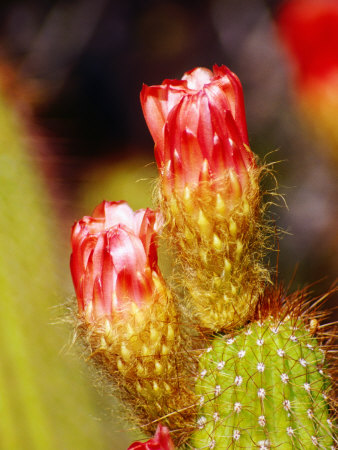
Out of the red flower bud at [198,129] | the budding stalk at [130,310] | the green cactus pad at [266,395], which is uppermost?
the red flower bud at [198,129]

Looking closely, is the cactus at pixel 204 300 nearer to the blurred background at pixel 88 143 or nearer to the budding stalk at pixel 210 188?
the budding stalk at pixel 210 188

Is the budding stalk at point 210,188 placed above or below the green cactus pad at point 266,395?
above

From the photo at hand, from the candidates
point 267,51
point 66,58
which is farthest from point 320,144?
point 66,58

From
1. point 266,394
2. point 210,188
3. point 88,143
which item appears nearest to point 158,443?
point 266,394

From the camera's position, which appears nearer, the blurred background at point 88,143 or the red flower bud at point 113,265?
the red flower bud at point 113,265

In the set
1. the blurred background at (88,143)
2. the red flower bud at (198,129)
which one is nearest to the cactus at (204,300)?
the red flower bud at (198,129)

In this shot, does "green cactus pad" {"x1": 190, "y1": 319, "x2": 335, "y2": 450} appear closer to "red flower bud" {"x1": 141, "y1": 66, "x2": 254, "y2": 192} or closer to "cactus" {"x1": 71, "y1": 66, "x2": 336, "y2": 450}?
"cactus" {"x1": 71, "y1": 66, "x2": 336, "y2": 450}

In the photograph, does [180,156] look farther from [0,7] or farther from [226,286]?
[0,7]

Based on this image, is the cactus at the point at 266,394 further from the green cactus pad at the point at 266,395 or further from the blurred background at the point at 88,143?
the blurred background at the point at 88,143
